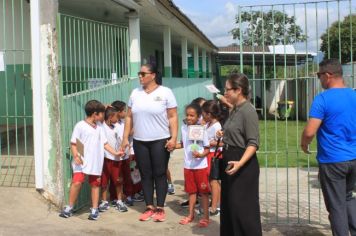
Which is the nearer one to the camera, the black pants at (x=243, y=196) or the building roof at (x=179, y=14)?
the black pants at (x=243, y=196)

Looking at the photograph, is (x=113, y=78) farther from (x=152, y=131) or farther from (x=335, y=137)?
(x=335, y=137)

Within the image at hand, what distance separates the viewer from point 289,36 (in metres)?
5.87

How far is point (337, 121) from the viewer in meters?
4.57

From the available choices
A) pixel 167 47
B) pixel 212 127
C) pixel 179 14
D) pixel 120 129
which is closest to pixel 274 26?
pixel 212 127

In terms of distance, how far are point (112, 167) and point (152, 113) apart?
110 centimetres

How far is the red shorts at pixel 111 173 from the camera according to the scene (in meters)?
6.64

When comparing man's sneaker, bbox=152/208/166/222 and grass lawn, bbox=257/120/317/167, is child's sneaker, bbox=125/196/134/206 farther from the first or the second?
grass lawn, bbox=257/120/317/167

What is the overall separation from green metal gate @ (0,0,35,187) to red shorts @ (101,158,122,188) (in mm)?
936

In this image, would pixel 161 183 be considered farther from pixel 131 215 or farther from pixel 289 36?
pixel 289 36

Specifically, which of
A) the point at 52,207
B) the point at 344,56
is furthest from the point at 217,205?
the point at 344,56

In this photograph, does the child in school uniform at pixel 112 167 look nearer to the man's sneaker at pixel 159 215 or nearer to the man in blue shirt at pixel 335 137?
the man's sneaker at pixel 159 215

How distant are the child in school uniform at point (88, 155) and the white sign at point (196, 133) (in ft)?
3.66

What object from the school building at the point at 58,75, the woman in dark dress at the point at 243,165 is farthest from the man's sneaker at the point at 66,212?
the woman in dark dress at the point at 243,165

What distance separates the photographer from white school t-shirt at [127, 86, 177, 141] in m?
6.05
